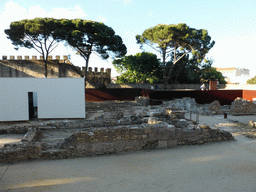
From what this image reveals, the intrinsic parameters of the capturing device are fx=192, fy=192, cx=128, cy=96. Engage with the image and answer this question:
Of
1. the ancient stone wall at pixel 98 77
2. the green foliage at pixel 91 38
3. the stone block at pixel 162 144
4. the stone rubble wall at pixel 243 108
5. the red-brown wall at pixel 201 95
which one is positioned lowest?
the stone block at pixel 162 144

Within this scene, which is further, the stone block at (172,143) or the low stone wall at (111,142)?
the stone block at (172,143)

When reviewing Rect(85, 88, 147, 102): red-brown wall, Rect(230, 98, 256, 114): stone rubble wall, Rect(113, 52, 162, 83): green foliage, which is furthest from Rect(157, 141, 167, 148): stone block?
Rect(113, 52, 162, 83): green foliage

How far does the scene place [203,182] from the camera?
4.13 metres

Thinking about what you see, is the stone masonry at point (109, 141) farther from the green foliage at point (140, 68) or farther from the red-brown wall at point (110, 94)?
the green foliage at point (140, 68)

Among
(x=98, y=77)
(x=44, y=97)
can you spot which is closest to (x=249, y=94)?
(x=44, y=97)

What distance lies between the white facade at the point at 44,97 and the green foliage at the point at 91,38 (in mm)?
15746

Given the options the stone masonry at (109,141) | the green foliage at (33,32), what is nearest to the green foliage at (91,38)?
the green foliage at (33,32)

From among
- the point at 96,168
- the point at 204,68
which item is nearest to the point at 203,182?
the point at 96,168

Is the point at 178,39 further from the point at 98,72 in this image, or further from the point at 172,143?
the point at 172,143

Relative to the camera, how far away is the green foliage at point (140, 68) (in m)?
32.2

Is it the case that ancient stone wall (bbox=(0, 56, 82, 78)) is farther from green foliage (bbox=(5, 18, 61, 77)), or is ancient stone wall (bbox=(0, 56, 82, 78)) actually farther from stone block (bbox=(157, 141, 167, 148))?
stone block (bbox=(157, 141, 167, 148))

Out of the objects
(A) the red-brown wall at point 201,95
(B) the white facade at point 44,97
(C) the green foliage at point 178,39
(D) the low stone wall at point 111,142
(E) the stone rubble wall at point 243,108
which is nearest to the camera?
(D) the low stone wall at point 111,142

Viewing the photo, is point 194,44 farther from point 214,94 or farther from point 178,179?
point 178,179

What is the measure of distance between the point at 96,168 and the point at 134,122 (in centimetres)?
401
